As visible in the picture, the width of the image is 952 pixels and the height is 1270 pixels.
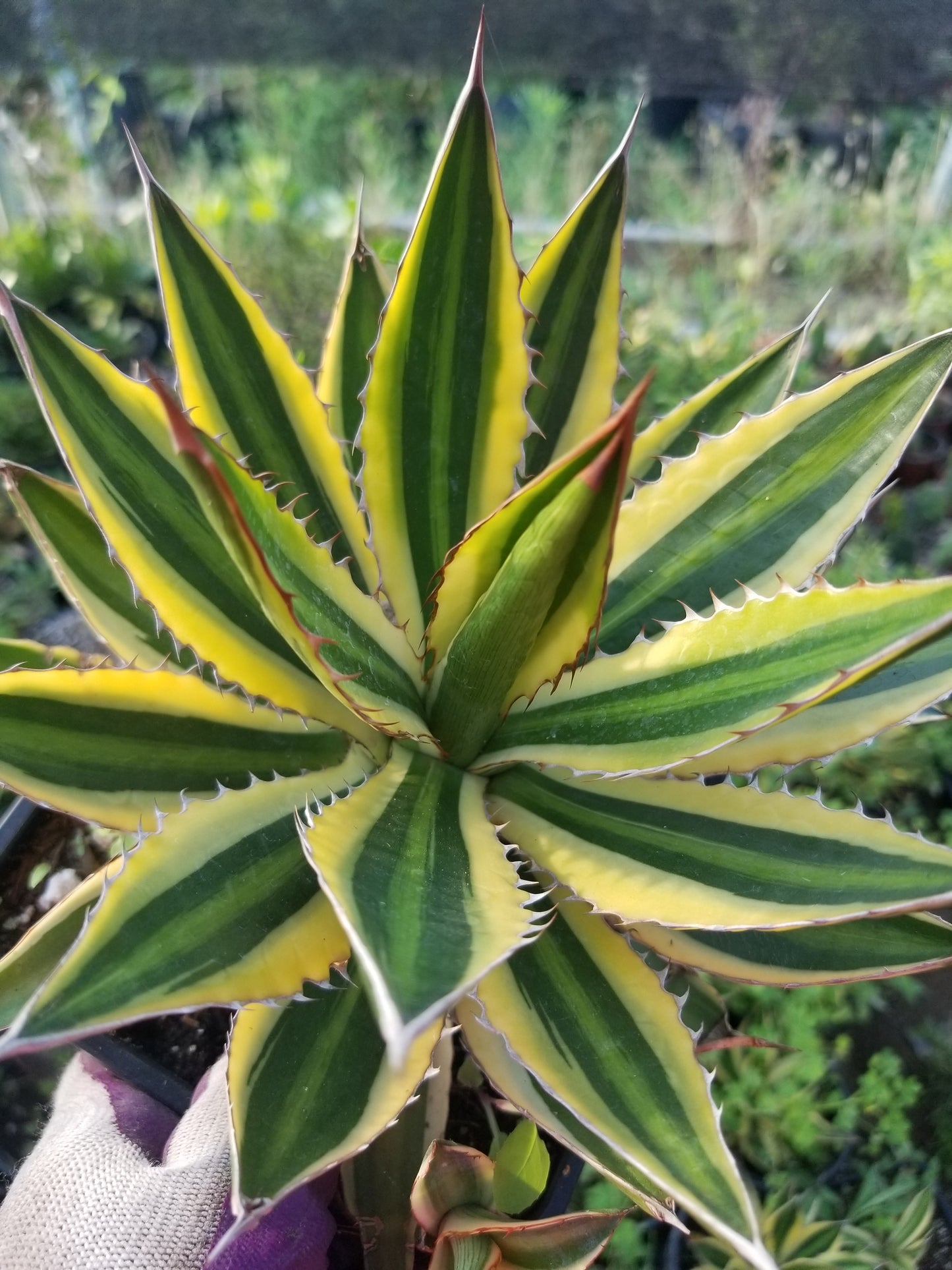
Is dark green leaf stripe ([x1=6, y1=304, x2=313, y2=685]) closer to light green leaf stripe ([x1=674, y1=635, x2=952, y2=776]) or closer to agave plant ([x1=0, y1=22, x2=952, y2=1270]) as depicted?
agave plant ([x1=0, y1=22, x2=952, y2=1270])

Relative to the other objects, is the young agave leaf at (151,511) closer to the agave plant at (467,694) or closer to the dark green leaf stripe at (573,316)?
the agave plant at (467,694)

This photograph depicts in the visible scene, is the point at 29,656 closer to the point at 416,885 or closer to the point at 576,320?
the point at 416,885

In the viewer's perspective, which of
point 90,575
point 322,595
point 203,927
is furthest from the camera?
point 90,575

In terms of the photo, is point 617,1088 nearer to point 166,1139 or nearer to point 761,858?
point 761,858

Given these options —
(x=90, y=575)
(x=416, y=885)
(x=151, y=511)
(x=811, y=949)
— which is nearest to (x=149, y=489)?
(x=151, y=511)

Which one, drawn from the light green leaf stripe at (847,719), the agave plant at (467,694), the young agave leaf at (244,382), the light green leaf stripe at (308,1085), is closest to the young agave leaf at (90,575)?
the agave plant at (467,694)

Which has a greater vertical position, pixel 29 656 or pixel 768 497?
pixel 768 497

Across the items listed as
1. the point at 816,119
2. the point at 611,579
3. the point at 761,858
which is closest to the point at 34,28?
the point at 611,579
